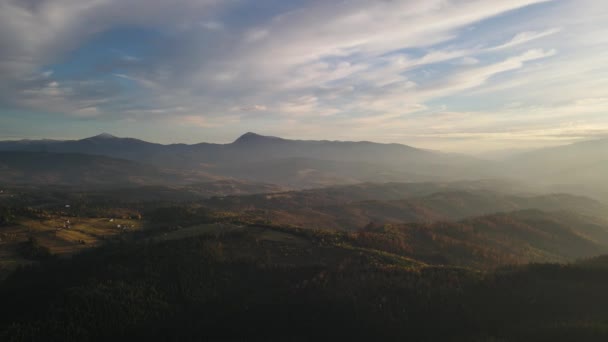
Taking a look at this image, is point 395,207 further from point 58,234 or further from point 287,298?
point 287,298

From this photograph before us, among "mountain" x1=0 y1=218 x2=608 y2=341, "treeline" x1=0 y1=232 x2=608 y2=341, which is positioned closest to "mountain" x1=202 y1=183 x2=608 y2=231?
"mountain" x1=0 y1=218 x2=608 y2=341

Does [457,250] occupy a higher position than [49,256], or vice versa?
[49,256]

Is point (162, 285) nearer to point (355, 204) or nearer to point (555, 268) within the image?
point (555, 268)

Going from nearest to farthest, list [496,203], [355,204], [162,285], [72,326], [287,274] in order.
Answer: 1. [72,326]
2. [162,285]
3. [287,274]
4. [355,204]
5. [496,203]

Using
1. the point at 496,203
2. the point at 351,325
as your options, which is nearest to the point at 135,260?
the point at 351,325

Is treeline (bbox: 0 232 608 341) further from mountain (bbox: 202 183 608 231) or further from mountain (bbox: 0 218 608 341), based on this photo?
mountain (bbox: 202 183 608 231)

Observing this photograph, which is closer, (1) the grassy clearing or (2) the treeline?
(2) the treeline

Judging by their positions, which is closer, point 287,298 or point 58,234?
point 287,298

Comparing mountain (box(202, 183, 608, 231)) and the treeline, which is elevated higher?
the treeline

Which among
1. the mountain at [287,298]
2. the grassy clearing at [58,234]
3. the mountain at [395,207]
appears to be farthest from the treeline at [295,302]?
the mountain at [395,207]

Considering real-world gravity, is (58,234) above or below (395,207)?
above

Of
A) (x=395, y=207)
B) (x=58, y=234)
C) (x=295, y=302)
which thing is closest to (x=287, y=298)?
(x=295, y=302)
